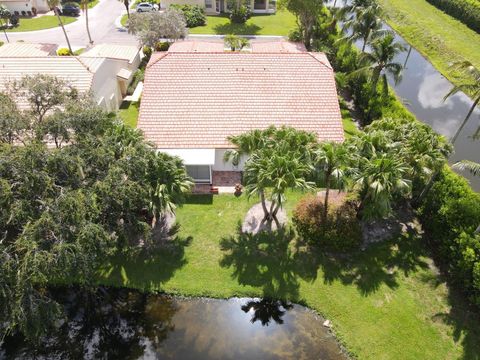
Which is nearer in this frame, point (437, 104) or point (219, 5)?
point (437, 104)

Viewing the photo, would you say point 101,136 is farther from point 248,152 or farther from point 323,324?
point 323,324

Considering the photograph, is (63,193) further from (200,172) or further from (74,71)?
(74,71)

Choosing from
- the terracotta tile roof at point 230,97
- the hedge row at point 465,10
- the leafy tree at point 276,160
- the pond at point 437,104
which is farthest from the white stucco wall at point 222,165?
the hedge row at point 465,10

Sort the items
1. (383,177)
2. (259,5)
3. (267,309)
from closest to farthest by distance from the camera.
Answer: (383,177) < (267,309) < (259,5)

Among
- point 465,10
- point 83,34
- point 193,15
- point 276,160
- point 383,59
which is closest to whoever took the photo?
point 276,160

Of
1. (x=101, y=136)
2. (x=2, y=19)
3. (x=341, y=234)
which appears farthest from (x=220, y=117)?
(x=2, y=19)

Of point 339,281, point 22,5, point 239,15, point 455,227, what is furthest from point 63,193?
point 22,5
